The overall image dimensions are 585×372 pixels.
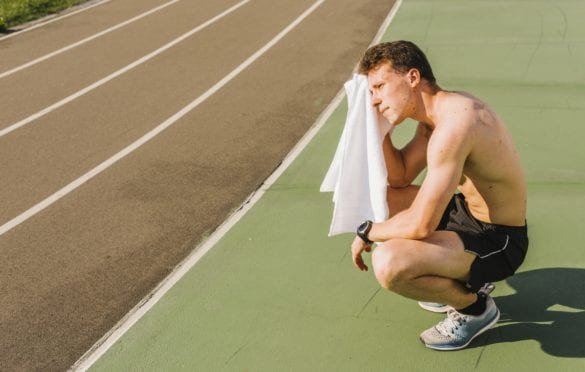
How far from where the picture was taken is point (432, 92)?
12.8 ft

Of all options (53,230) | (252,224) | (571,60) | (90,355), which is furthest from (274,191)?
(571,60)

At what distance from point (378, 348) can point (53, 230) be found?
3.56 metres

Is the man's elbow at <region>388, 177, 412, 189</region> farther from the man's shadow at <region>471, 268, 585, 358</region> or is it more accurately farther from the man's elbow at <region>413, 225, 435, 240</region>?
the man's shadow at <region>471, 268, 585, 358</region>

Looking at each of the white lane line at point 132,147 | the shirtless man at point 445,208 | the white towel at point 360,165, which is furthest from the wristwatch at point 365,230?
the white lane line at point 132,147

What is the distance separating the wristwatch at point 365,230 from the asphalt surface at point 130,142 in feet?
6.44

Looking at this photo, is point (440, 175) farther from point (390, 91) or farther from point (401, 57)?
point (401, 57)

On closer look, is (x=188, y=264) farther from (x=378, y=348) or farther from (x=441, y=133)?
(x=441, y=133)

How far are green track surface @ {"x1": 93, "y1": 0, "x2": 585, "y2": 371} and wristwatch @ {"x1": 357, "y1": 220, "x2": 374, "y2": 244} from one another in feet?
2.13

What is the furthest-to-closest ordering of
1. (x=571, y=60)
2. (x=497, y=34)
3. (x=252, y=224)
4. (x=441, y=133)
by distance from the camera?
(x=497, y=34) → (x=571, y=60) → (x=252, y=224) → (x=441, y=133)

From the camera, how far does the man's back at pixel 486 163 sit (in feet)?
12.2

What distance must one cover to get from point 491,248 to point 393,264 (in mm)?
613

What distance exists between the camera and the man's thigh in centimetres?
380

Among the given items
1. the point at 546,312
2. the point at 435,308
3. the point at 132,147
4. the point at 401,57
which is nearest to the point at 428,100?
the point at 401,57

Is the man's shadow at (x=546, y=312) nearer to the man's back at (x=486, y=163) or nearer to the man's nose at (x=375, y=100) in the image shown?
the man's back at (x=486, y=163)
